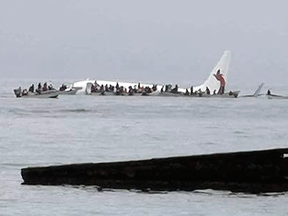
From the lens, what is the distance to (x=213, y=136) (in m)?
68.1

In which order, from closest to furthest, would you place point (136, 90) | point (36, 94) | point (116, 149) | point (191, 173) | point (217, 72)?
point (191, 173)
point (116, 149)
point (36, 94)
point (217, 72)
point (136, 90)

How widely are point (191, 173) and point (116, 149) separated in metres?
23.3

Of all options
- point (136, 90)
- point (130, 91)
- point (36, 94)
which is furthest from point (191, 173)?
point (136, 90)

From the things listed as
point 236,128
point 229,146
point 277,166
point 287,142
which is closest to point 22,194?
point 277,166

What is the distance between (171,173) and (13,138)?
31.7m

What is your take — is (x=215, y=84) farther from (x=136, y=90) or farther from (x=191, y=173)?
(x=191, y=173)

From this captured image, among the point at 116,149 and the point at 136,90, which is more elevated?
the point at 116,149

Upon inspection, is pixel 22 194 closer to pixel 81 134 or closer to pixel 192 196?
pixel 192 196

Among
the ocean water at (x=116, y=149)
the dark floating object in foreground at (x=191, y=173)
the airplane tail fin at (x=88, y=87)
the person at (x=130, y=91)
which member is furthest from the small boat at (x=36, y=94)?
the dark floating object in foreground at (x=191, y=173)

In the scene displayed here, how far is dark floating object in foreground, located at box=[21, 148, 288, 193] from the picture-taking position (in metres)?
28.9

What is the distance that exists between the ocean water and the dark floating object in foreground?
8.6 inches

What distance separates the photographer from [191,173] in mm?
29281

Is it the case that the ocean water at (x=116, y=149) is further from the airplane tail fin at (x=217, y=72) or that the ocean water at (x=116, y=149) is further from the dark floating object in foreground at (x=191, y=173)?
the airplane tail fin at (x=217, y=72)

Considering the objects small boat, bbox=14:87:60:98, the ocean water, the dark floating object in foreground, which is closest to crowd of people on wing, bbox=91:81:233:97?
small boat, bbox=14:87:60:98
